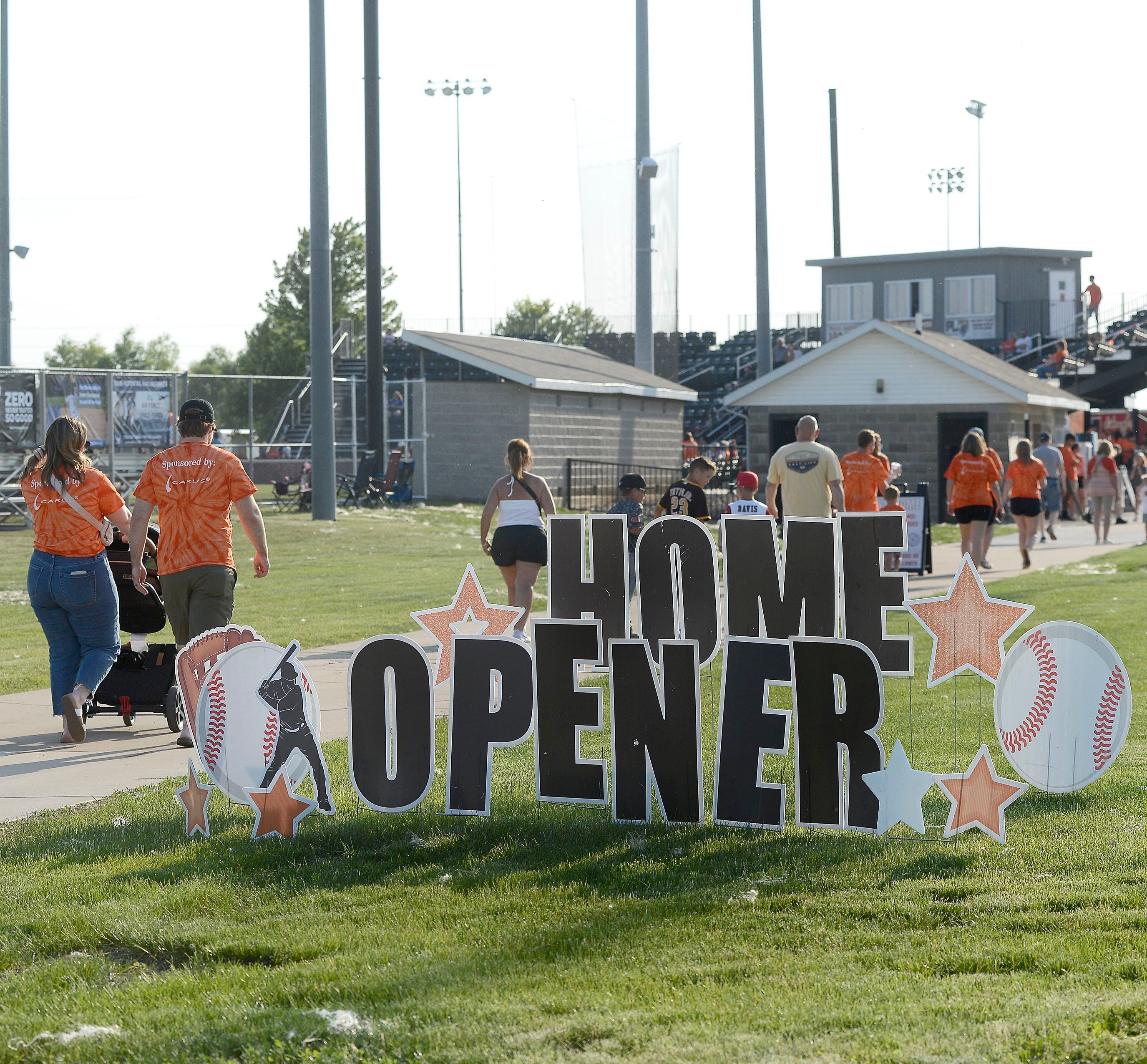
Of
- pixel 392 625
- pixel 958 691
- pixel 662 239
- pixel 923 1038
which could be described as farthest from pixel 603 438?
pixel 923 1038

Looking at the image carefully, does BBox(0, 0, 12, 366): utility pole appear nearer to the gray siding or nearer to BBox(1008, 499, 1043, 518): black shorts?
the gray siding

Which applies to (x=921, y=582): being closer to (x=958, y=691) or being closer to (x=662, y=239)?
(x=958, y=691)

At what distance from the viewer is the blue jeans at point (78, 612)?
25.6ft

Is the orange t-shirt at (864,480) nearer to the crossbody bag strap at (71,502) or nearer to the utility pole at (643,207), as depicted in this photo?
the crossbody bag strap at (71,502)

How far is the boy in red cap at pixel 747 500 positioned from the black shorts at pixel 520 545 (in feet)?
4.75

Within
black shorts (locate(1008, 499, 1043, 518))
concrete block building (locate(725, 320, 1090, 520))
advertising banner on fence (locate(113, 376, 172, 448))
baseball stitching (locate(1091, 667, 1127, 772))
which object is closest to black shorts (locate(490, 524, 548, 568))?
baseball stitching (locate(1091, 667, 1127, 772))

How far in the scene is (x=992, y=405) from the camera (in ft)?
103

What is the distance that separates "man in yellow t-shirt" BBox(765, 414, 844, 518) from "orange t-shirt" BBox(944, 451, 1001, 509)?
380 cm

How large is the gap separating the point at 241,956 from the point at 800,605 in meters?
2.82

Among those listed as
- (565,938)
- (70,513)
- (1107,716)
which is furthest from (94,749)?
(1107,716)

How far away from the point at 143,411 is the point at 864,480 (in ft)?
49.8

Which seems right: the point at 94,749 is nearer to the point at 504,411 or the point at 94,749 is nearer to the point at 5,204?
the point at 504,411

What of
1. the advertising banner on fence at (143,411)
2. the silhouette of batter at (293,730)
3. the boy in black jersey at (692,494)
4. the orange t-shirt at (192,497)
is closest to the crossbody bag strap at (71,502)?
the orange t-shirt at (192,497)

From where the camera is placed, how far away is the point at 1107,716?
219 inches
